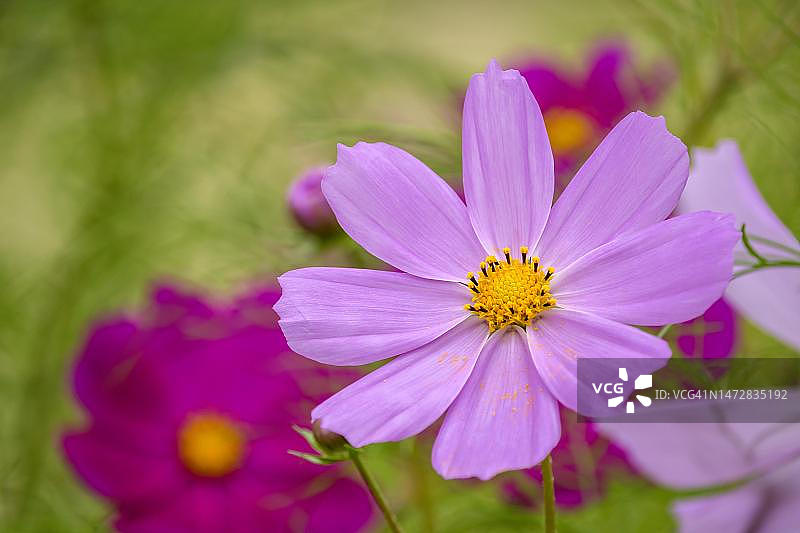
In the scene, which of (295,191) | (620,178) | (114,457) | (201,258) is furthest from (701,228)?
(201,258)

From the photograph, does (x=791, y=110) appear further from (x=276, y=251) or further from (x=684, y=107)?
(x=276, y=251)

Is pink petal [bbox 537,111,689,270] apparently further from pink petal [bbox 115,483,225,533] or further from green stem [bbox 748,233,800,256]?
pink petal [bbox 115,483,225,533]

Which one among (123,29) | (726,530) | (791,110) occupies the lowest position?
(726,530)

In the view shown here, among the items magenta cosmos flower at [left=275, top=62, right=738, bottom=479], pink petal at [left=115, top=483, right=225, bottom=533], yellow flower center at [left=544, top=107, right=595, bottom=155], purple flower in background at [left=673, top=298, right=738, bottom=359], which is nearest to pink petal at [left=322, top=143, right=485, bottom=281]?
magenta cosmos flower at [left=275, top=62, right=738, bottom=479]

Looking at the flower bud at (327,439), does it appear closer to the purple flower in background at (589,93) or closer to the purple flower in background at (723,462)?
the purple flower in background at (723,462)

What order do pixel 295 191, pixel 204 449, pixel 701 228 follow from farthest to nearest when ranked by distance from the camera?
1. pixel 204 449
2. pixel 295 191
3. pixel 701 228

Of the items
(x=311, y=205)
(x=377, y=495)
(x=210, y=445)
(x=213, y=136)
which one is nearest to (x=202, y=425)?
(x=210, y=445)
